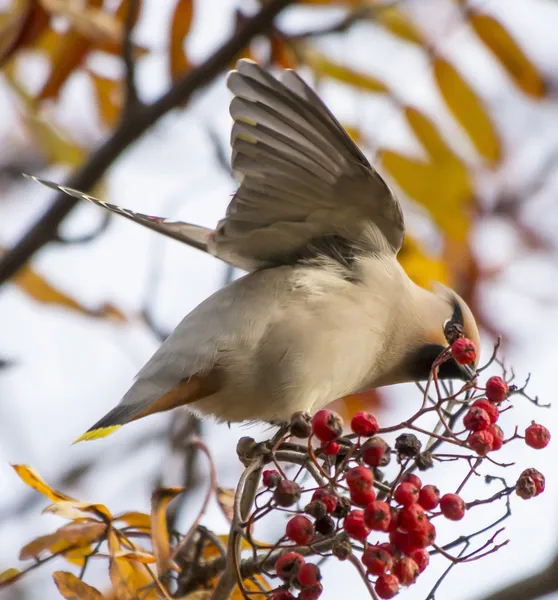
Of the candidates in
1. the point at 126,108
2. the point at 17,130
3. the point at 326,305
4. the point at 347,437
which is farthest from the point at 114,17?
the point at 17,130

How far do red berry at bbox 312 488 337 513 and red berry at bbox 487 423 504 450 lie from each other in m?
0.43

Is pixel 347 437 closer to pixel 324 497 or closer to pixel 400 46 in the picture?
pixel 324 497

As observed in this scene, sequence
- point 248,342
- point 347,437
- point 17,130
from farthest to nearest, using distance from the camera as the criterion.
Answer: point 17,130
point 248,342
point 347,437

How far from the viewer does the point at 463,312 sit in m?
3.51

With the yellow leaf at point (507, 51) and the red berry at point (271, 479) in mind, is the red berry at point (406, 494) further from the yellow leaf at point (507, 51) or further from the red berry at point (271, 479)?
the yellow leaf at point (507, 51)

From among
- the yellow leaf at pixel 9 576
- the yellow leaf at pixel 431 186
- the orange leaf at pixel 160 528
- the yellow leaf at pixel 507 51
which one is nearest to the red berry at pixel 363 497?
the orange leaf at pixel 160 528

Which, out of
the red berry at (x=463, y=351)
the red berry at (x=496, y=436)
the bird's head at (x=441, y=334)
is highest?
the bird's head at (x=441, y=334)

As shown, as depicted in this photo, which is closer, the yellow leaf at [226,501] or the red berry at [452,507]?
the red berry at [452,507]

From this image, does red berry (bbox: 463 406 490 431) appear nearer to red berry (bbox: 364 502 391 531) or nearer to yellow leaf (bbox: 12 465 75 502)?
red berry (bbox: 364 502 391 531)

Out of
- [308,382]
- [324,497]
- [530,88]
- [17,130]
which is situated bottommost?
[324,497]

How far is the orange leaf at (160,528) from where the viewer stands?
7.70ft

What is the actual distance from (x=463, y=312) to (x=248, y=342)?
0.91 meters

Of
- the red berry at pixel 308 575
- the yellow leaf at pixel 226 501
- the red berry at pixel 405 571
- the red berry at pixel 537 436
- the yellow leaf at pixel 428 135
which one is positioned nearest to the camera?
the red berry at pixel 308 575

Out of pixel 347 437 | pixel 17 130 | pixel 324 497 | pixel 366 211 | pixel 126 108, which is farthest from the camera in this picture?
pixel 17 130
